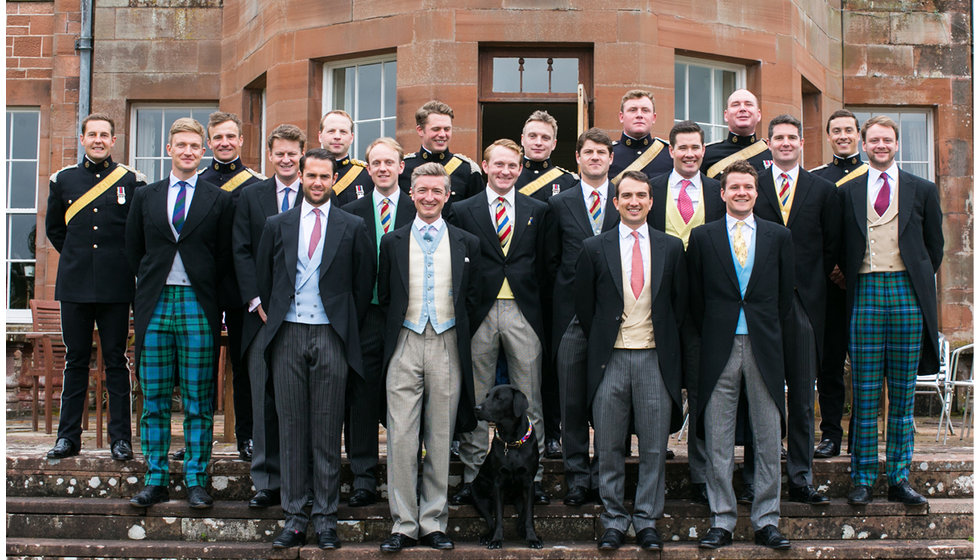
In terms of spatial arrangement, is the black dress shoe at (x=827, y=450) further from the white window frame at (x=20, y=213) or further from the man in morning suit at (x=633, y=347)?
the white window frame at (x=20, y=213)

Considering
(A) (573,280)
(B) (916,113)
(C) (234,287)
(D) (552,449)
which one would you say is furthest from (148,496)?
(B) (916,113)

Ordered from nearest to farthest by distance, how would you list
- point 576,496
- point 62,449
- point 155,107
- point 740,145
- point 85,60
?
point 576,496 < point 62,449 < point 740,145 < point 85,60 < point 155,107

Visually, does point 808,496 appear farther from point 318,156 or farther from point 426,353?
point 318,156

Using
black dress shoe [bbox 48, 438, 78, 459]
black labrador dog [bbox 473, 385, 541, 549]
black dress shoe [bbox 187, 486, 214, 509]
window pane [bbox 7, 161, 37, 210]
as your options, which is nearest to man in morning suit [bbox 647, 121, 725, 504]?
black labrador dog [bbox 473, 385, 541, 549]

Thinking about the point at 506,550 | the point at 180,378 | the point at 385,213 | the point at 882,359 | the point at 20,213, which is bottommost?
the point at 506,550

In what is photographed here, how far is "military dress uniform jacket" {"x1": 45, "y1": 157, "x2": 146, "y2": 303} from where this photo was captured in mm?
5754

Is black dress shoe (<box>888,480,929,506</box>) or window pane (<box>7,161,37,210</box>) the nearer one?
black dress shoe (<box>888,480,929,506</box>)

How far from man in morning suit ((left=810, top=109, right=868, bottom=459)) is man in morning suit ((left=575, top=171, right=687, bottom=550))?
113 cm

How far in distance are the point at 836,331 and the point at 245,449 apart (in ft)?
11.4

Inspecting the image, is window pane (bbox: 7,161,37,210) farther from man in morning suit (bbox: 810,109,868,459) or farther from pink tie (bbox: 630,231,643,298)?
man in morning suit (bbox: 810,109,868,459)

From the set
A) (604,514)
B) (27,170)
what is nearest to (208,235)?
(604,514)

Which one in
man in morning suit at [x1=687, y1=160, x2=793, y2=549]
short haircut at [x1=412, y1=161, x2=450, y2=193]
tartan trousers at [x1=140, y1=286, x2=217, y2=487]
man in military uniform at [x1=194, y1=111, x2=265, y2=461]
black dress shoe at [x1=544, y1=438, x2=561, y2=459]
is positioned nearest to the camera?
man in morning suit at [x1=687, y1=160, x2=793, y2=549]

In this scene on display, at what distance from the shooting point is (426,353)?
5.18 metres

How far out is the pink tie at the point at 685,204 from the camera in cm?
562
